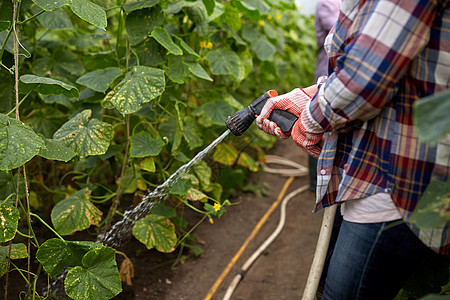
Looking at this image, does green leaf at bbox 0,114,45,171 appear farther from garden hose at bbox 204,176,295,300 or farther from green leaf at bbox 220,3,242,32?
green leaf at bbox 220,3,242,32

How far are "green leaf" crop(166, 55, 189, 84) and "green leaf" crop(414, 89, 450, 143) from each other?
1253mm

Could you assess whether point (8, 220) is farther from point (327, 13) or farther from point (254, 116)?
point (327, 13)

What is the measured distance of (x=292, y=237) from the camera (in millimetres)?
2586

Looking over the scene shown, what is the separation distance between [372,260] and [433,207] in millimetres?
220

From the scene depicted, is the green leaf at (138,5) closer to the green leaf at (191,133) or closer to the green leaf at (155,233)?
the green leaf at (191,133)

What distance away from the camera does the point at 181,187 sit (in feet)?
6.01

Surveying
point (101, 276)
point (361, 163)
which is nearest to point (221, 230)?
point (101, 276)

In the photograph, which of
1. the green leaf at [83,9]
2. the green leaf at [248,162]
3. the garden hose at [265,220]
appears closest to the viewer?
the green leaf at [83,9]

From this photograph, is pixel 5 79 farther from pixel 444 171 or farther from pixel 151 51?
pixel 444 171

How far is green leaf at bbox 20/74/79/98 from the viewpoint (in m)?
1.31

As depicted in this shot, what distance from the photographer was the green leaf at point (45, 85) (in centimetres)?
131

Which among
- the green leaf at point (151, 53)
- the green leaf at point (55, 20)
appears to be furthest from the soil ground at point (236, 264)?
the green leaf at point (55, 20)

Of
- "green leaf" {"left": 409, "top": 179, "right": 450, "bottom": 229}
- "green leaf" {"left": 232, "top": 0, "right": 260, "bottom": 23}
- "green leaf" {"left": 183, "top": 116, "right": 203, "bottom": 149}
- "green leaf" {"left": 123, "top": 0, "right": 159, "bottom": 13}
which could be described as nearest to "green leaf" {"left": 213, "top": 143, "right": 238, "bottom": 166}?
"green leaf" {"left": 183, "top": 116, "right": 203, "bottom": 149}

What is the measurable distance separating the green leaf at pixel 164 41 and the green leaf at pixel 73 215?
64cm
